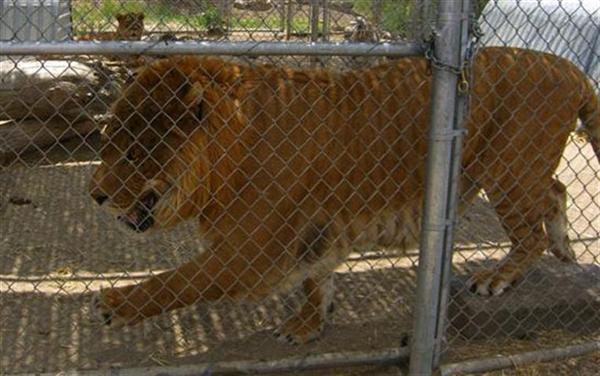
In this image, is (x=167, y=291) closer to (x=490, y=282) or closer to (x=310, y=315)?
(x=310, y=315)

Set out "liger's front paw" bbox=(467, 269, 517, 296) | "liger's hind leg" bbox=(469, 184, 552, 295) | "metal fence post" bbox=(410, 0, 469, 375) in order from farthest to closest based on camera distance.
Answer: "liger's front paw" bbox=(467, 269, 517, 296) < "liger's hind leg" bbox=(469, 184, 552, 295) < "metal fence post" bbox=(410, 0, 469, 375)

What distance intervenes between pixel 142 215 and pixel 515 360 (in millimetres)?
1773

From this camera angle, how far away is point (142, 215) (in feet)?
11.9

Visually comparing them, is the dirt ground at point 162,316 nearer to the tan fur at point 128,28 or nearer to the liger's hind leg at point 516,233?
the liger's hind leg at point 516,233

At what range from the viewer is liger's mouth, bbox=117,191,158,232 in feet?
11.7

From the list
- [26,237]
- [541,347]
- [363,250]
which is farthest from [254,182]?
[26,237]

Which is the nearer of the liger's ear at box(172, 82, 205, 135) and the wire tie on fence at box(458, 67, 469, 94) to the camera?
the wire tie on fence at box(458, 67, 469, 94)

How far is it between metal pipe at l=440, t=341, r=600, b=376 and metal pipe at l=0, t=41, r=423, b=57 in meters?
1.41

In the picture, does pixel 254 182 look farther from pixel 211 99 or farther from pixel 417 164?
pixel 417 164

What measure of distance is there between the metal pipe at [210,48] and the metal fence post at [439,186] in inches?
5.0

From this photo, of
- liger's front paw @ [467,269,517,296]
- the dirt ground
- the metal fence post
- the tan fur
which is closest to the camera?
the metal fence post

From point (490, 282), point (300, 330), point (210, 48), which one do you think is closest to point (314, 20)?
point (490, 282)

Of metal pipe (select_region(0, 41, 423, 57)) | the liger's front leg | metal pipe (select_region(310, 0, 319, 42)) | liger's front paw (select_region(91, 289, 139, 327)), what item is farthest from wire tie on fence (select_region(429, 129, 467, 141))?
metal pipe (select_region(310, 0, 319, 42))

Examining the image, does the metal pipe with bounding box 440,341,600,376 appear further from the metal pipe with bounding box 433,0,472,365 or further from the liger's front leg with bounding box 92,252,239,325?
the liger's front leg with bounding box 92,252,239,325
